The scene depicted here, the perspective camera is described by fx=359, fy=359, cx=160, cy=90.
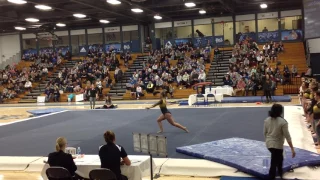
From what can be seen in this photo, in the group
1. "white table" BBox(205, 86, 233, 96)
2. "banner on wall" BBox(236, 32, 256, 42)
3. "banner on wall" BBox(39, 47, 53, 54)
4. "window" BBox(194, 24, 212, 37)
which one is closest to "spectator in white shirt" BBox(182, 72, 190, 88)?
"white table" BBox(205, 86, 233, 96)

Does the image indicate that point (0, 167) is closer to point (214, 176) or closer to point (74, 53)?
point (214, 176)

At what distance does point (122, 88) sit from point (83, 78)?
4.08 meters

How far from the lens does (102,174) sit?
5328mm

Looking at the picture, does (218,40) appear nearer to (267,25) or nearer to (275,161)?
(267,25)

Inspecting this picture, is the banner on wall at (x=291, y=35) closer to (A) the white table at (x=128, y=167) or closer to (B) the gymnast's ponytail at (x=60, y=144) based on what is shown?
(A) the white table at (x=128, y=167)

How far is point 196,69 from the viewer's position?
26734 millimetres

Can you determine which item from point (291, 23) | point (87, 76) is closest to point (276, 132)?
point (87, 76)

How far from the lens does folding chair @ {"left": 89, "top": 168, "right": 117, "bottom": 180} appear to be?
17.4 feet

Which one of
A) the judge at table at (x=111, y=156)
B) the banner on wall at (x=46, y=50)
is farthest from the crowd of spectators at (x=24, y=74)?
the judge at table at (x=111, y=156)

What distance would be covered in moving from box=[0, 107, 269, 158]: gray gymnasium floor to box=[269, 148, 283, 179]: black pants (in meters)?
2.54

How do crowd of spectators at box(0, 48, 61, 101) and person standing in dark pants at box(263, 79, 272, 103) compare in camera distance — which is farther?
crowd of spectators at box(0, 48, 61, 101)

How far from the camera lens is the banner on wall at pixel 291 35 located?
3038cm

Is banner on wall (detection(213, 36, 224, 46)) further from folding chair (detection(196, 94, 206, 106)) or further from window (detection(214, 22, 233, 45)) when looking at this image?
folding chair (detection(196, 94, 206, 106))

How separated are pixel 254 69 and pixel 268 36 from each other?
8368 mm
